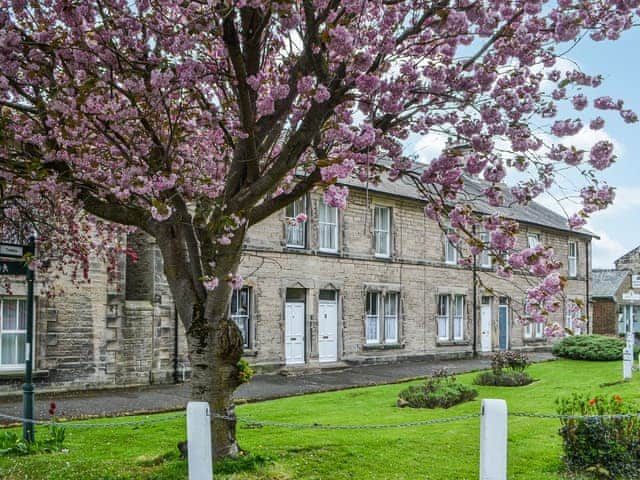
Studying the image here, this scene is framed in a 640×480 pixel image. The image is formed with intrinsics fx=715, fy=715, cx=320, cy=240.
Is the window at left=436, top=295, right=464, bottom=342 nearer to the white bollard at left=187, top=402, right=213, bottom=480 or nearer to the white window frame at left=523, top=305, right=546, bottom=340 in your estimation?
the white window frame at left=523, top=305, right=546, bottom=340

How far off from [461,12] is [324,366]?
62.6ft

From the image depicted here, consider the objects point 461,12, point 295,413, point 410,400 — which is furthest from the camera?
point 410,400

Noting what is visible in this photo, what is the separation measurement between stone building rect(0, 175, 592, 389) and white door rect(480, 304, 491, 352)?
0.27 feet

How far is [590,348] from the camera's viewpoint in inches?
1125

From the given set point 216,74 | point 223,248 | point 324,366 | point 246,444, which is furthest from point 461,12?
point 324,366

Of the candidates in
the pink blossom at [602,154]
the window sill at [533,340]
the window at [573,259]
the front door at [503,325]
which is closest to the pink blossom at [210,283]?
the pink blossom at [602,154]

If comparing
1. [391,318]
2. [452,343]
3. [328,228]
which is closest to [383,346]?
[391,318]

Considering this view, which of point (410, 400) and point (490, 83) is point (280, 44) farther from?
point (410, 400)

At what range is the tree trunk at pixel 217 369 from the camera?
880cm

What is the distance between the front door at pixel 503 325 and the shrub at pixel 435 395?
62.3 feet

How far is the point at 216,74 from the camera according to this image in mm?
8617

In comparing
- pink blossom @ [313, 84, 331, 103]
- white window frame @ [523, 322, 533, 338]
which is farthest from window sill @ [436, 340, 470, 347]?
pink blossom @ [313, 84, 331, 103]

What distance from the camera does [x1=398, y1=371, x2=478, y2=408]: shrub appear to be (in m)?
15.8

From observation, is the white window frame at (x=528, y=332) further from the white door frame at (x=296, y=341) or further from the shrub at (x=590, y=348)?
the white door frame at (x=296, y=341)
